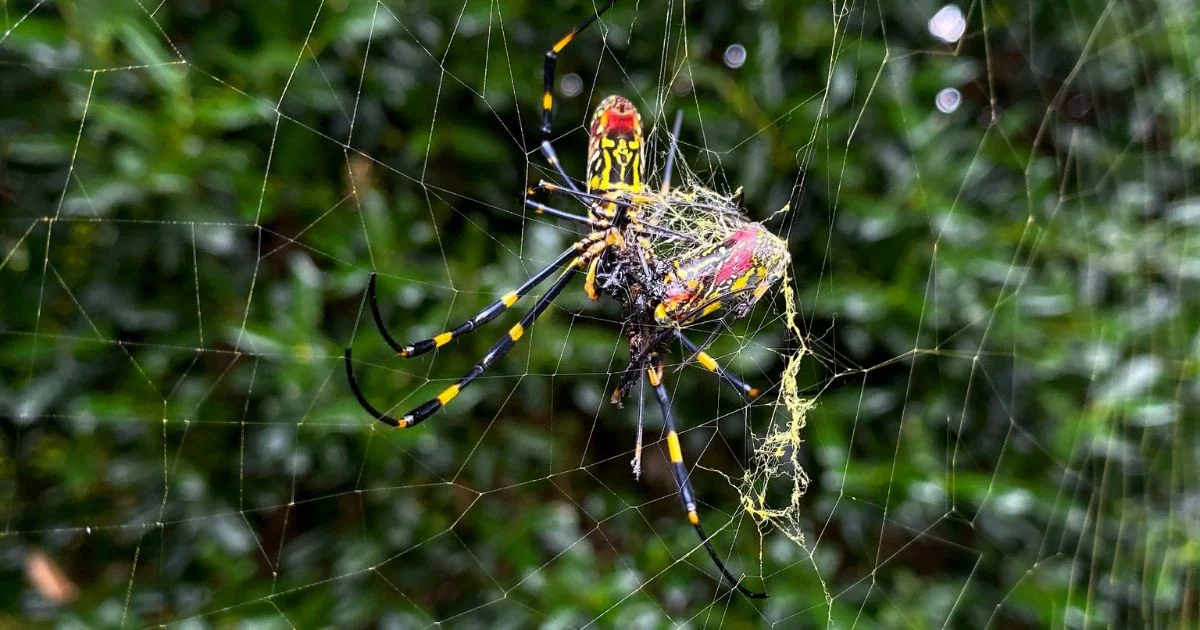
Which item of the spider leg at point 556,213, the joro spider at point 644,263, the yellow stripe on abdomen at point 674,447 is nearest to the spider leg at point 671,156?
the joro spider at point 644,263

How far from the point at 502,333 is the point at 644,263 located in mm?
257

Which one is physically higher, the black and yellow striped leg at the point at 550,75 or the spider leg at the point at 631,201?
the black and yellow striped leg at the point at 550,75

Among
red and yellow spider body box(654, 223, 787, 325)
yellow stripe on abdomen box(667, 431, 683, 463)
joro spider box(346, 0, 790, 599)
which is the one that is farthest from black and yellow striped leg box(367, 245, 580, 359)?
yellow stripe on abdomen box(667, 431, 683, 463)

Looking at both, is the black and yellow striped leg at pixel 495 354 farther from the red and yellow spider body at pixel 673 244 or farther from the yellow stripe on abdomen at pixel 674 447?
the yellow stripe on abdomen at pixel 674 447

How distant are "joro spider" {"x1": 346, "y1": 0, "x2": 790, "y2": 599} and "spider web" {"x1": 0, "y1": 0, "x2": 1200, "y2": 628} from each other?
5 cm

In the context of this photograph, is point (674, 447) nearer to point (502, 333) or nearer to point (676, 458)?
point (676, 458)

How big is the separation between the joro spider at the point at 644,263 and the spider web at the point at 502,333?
5cm

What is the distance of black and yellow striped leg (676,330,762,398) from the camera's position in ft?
2.30

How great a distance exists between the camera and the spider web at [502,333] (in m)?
0.72

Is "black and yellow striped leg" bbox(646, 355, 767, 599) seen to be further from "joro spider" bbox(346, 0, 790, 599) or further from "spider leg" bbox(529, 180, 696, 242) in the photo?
"spider leg" bbox(529, 180, 696, 242)

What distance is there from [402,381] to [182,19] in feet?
1.54

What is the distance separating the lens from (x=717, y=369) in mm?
731

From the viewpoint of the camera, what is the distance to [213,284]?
780 millimetres

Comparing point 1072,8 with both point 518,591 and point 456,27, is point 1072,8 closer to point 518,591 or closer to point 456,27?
point 456,27
